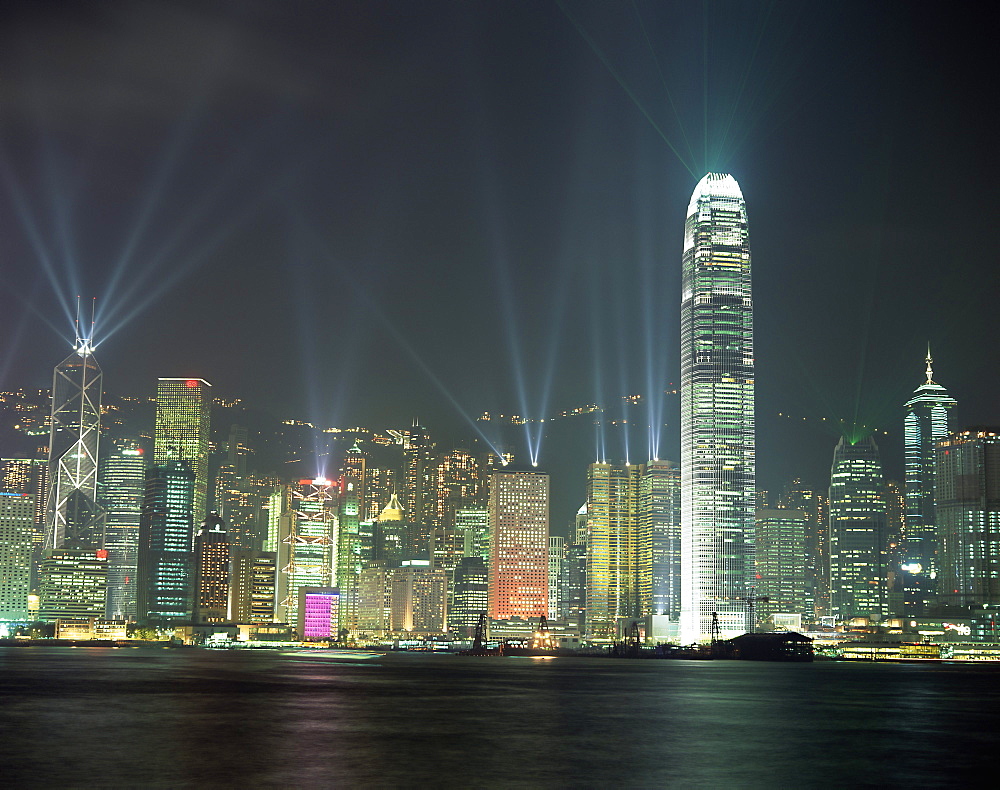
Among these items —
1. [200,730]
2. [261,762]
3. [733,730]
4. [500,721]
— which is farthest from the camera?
[500,721]

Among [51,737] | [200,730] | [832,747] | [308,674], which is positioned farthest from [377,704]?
[308,674]

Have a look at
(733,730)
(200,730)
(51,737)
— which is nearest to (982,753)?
(733,730)

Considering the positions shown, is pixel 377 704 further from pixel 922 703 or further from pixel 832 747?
pixel 922 703

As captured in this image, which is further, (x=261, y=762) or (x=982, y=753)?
(x=982, y=753)

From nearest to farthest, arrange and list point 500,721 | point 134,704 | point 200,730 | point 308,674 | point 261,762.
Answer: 1. point 261,762
2. point 200,730
3. point 500,721
4. point 134,704
5. point 308,674

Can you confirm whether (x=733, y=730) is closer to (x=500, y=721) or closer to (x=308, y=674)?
(x=500, y=721)

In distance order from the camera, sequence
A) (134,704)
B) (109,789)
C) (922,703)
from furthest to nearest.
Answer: (922,703), (134,704), (109,789)
